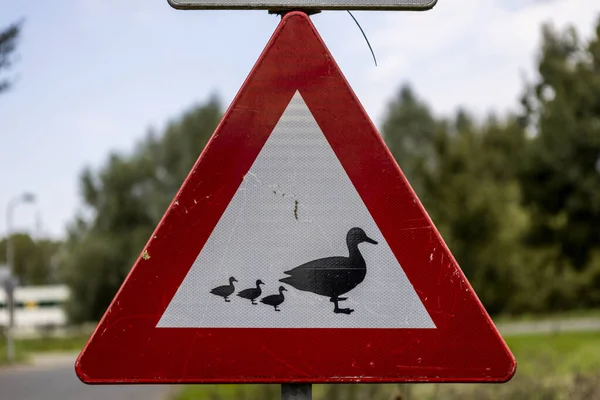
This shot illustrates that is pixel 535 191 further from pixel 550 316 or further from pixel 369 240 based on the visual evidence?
pixel 550 316

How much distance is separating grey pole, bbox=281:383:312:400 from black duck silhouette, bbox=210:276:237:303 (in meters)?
0.24

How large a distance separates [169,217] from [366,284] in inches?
19.2

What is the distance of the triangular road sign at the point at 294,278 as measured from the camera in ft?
6.28

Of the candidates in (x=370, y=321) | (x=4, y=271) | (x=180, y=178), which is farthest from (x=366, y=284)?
(x=180, y=178)

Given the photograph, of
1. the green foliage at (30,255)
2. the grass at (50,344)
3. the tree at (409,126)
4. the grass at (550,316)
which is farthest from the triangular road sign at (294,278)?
the green foliage at (30,255)

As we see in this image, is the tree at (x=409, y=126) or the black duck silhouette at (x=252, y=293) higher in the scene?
the black duck silhouette at (x=252, y=293)

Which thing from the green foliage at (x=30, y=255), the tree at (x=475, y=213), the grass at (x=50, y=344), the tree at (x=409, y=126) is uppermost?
the tree at (x=475, y=213)

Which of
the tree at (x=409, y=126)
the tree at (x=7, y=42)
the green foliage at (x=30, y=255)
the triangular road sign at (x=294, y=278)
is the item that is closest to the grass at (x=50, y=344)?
the tree at (x=409, y=126)

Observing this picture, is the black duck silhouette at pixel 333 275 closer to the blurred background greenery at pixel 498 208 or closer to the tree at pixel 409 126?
the blurred background greenery at pixel 498 208

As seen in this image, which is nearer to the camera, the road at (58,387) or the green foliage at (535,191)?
the green foliage at (535,191)

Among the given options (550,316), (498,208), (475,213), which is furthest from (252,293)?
(550,316)

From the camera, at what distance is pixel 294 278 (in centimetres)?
193

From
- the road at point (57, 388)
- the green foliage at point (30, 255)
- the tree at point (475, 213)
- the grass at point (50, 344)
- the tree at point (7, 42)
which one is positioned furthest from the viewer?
the green foliage at point (30, 255)

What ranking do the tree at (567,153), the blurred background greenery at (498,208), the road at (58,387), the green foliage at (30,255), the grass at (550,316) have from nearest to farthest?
the blurred background greenery at (498,208)
the tree at (567,153)
the road at (58,387)
the grass at (550,316)
the green foliage at (30,255)
